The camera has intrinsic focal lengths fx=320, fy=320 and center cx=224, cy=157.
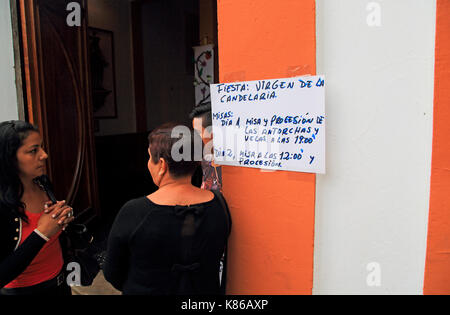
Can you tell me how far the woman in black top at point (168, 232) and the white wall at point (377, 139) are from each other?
1.55ft

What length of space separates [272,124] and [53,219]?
0.96m

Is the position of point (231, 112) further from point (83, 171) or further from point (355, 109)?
point (83, 171)

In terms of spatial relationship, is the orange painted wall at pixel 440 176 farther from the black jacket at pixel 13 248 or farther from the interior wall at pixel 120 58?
the interior wall at pixel 120 58

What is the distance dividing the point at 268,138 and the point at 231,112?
196 mm

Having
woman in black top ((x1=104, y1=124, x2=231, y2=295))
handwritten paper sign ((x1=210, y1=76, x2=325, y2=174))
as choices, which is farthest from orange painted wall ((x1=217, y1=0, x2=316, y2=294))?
woman in black top ((x1=104, y1=124, x2=231, y2=295))

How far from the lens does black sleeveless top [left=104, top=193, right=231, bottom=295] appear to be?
1.05 meters

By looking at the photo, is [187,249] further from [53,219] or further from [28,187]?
[28,187]

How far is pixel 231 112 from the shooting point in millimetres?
1329

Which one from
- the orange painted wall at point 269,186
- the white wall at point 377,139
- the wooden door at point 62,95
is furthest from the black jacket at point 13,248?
the wooden door at point 62,95

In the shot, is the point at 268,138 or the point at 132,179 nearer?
the point at 268,138

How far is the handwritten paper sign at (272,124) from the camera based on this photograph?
1.16 meters

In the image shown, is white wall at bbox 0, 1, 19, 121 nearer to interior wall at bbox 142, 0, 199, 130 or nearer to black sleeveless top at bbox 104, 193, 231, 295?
black sleeveless top at bbox 104, 193, 231, 295

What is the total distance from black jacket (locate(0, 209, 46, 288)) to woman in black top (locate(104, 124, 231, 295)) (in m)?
0.34
